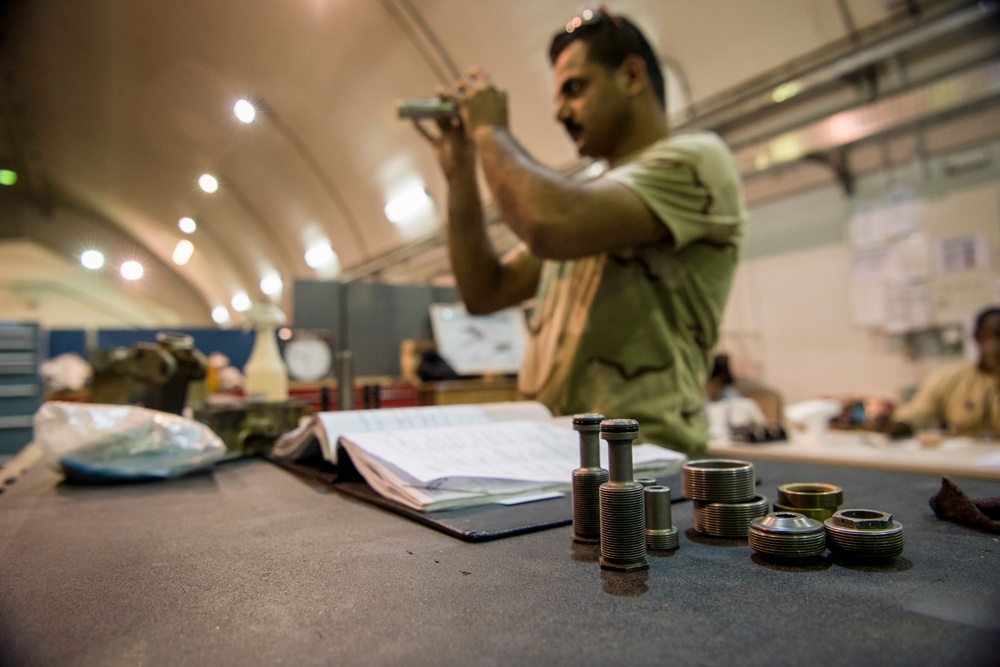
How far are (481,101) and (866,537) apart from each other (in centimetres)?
85

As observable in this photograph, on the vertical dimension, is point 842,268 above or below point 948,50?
below

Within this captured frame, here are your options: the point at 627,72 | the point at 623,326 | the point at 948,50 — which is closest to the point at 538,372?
the point at 623,326

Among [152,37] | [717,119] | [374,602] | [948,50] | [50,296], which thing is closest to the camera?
[374,602]

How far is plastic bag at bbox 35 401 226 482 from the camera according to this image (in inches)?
29.2

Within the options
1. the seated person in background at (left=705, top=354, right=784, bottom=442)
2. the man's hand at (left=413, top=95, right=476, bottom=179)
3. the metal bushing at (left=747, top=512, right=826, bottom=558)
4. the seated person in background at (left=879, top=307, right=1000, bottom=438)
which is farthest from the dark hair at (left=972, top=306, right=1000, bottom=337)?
the metal bushing at (left=747, top=512, right=826, bottom=558)

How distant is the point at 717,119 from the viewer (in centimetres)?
235

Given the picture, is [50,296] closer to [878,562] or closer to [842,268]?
→ [878,562]

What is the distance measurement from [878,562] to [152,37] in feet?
2.61

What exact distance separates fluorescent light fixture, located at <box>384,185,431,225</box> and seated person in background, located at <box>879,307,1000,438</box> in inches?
85.8

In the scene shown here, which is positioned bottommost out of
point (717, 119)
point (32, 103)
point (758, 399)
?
point (758, 399)

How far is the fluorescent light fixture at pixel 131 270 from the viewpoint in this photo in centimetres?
75

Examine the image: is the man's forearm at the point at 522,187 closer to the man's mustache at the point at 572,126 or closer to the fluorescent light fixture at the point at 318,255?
the man's mustache at the point at 572,126

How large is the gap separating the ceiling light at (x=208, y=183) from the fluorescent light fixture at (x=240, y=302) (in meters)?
0.25

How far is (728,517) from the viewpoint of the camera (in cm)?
41
